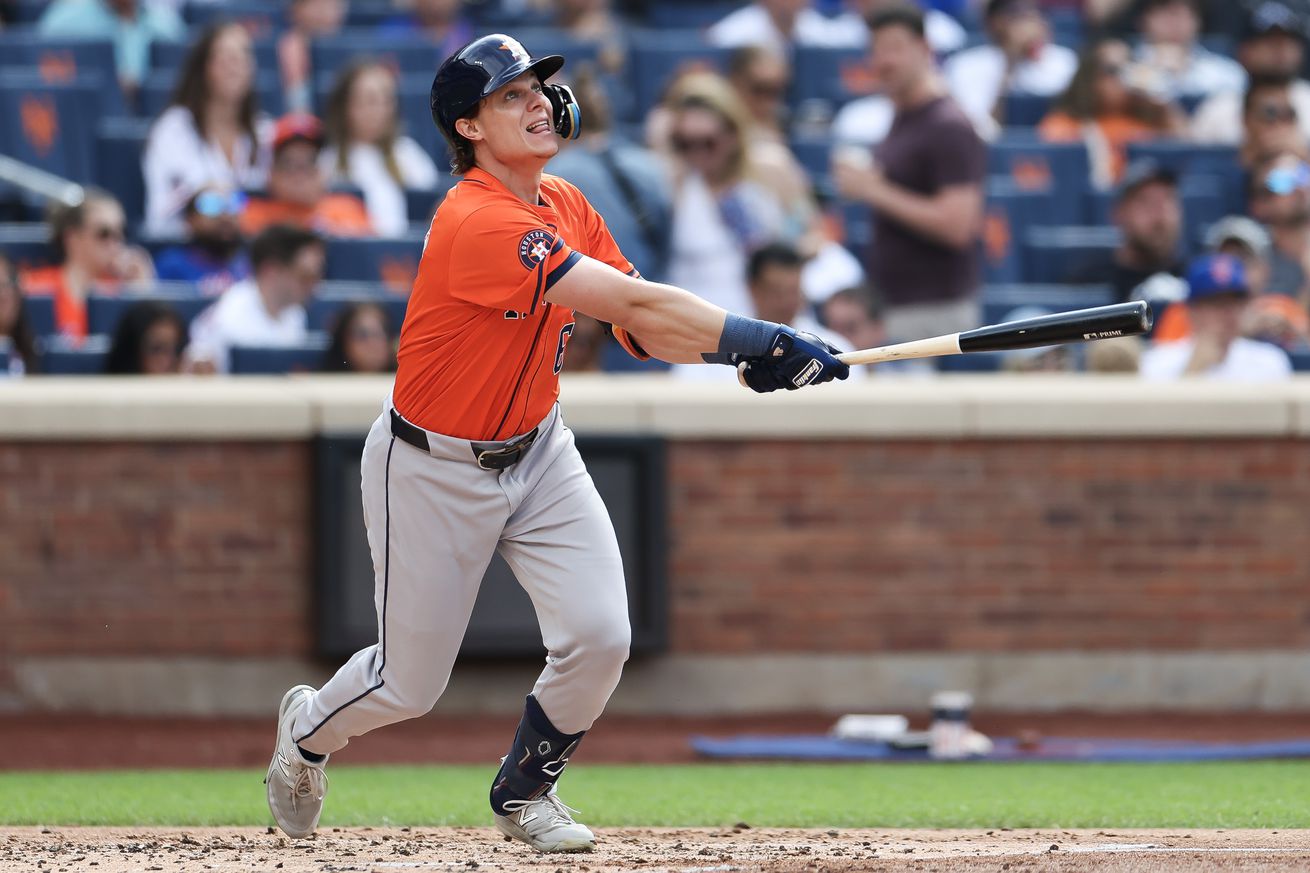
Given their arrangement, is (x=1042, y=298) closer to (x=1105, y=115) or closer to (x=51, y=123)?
(x=1105, y=115)

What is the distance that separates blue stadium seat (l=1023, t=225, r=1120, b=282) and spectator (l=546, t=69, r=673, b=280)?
7.65ft

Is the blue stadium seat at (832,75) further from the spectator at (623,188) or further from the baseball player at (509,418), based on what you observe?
the baseball player at (509,418)

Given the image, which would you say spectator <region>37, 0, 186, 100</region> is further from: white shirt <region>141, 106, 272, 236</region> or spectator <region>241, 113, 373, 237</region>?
spectator <region>241, 113, 373, 237</region>

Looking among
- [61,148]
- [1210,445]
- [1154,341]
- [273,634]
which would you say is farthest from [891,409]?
[61,148]

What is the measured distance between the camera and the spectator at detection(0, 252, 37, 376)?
8070 millimetres

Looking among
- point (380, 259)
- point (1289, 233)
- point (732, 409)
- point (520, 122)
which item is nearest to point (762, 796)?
point (732, 409)

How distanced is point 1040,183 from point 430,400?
22.3 ft

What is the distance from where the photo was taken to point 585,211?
4.99 metres

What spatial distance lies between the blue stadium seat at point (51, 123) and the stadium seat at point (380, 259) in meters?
1.56

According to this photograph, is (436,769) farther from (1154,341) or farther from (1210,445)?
(1154,341)

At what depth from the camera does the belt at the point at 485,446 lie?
15.4 ft

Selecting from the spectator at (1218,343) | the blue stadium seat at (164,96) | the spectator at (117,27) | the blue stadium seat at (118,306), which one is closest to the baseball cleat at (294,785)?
the blue stadium seat at (118,306)

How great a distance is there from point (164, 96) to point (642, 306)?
6.56m

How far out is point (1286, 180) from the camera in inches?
387
